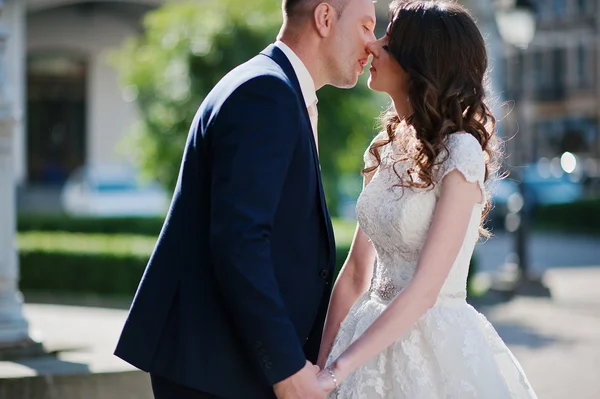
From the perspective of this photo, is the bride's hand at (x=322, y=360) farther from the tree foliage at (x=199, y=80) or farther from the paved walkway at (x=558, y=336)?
the tree foliage at (x=199, y=80)

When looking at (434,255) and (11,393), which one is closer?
(434,255)

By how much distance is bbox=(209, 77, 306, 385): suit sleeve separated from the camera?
2551 millimetres

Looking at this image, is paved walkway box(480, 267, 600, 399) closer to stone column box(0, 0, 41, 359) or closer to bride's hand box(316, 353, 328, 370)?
stone column box(0, 0, 41, 359)

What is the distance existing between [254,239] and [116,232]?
13.4 m

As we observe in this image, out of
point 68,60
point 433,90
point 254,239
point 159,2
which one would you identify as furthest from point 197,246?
point 68,60

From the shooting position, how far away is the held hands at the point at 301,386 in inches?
102

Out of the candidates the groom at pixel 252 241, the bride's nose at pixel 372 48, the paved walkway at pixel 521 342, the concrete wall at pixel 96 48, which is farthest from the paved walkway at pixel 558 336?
the concrete wall at pixel 96 48

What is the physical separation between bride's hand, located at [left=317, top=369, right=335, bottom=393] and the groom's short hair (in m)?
1.00

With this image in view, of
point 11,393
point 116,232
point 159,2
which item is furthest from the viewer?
point 159,2

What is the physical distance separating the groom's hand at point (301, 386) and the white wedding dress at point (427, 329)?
475mm

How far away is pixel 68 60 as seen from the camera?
99.0ft

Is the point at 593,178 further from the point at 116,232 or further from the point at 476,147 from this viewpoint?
the point at 476,147

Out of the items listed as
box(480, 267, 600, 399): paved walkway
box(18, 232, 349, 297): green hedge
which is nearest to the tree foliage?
box(18, 232, 349, 297): green hedge

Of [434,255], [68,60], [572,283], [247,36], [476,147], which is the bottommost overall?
[572,283]
